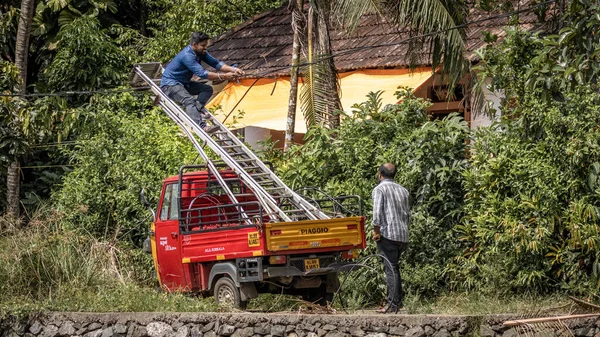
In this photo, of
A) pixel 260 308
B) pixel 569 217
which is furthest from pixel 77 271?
pixel 569 217

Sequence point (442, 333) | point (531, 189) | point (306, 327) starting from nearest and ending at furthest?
1. point (442, 333)
2. point (306, 327)
3. point (531, 189)

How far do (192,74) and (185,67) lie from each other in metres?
0.22

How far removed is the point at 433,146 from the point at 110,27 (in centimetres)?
1417

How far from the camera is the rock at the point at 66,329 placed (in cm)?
1339

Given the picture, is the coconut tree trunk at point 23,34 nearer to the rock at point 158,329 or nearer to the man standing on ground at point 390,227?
the rock at point 158,329

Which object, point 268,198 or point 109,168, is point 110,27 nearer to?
point 109,168

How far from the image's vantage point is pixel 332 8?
688 inches

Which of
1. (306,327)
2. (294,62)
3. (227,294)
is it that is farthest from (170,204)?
(294,62)

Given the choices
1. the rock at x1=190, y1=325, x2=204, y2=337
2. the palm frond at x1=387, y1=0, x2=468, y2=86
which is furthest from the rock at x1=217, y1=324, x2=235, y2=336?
the palm frond at x1=387, y1=0, x2=468, y2=86

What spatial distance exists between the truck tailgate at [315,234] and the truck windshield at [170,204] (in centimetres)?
251

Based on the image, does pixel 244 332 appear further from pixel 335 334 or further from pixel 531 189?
pixel 531 189

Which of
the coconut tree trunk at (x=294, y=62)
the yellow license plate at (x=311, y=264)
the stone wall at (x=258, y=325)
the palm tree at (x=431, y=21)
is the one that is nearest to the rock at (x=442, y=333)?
the stone wall at (x=258, y=325)

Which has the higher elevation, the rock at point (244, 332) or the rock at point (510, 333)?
the rock at point (510, 333)

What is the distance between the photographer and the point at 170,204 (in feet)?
49.1
